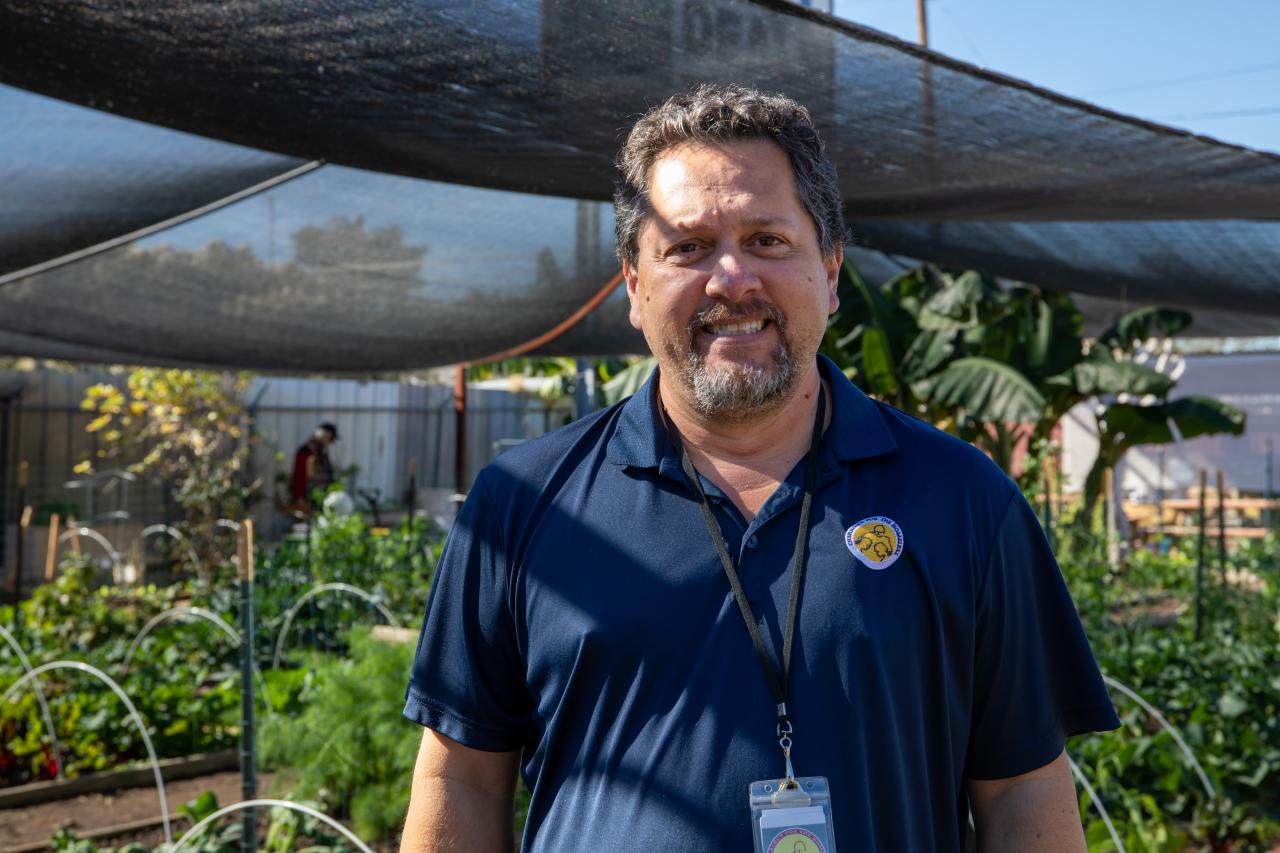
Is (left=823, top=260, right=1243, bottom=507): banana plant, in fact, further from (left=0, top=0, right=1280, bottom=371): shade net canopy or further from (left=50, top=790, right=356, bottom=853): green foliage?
(left=50, top=790, right=356, bottom=853): green foliage

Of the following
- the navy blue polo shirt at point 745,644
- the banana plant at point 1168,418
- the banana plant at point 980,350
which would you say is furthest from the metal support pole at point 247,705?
the banana plant at point 1168,418

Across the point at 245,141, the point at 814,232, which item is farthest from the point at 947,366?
the point at 814,232

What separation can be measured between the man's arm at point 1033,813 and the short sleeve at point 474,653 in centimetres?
59

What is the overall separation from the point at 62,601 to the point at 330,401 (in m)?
7.36

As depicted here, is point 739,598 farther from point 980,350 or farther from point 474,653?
point 980,350

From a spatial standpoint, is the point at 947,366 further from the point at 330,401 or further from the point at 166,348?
the point at 330,401

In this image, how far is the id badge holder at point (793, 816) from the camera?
4.29ft

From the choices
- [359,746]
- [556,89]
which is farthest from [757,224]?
[359,746]

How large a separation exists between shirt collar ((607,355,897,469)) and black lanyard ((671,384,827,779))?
0.03 metres

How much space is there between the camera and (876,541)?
1.42 metres

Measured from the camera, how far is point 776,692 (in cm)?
135

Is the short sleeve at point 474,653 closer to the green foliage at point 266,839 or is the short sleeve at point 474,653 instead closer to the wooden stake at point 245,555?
the wooden stake at point 245,555

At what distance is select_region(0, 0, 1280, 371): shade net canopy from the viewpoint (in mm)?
2619

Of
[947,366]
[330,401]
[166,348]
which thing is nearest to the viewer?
[166,348]
